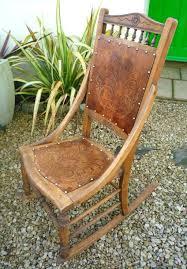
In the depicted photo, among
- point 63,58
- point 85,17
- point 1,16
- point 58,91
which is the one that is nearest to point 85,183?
point 58,91

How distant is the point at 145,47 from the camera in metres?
1.41

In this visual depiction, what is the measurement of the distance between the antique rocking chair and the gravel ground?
106mm

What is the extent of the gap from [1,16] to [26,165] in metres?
1.94

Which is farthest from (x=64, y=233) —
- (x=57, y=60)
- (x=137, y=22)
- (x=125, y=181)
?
Result: (x=57, y=60)

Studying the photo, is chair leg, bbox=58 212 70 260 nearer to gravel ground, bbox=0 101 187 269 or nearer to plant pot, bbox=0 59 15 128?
gravel ground, bbox=0 101 187 269

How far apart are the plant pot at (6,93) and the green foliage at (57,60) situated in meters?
0.14

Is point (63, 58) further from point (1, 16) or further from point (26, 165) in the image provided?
point (26, 165)

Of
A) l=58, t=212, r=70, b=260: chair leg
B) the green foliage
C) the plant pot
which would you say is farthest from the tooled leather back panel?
the plant pot

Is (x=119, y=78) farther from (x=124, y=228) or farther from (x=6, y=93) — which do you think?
(x=6, y=93)

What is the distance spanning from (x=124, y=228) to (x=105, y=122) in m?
0.71

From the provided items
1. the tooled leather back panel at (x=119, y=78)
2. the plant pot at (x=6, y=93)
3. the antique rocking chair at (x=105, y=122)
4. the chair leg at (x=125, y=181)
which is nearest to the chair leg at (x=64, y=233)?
the antique rocking chair at (x=105, y=122)

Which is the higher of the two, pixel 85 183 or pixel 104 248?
pixel 85 183

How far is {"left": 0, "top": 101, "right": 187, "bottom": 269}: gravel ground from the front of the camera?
1.63 meters

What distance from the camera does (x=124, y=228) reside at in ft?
5.93
